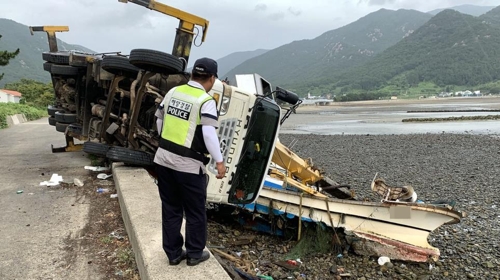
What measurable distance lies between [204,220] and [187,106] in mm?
866

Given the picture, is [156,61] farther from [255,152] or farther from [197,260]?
[197,260]

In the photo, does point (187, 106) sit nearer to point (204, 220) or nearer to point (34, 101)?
point (204, 220)

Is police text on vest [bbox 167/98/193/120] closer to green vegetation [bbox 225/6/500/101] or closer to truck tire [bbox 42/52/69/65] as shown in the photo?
truck tire [bbox 42/52/69/65]

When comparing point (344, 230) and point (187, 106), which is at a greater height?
point (187, 106)

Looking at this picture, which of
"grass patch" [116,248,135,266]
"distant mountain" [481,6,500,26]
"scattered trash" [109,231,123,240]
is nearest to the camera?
"grass patch" [116,248,135,266]

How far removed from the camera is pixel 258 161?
4.59 meters

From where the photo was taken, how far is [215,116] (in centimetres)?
268

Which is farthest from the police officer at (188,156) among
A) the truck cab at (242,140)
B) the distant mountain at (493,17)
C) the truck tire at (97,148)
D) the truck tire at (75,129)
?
the distant mountain at (493,17)

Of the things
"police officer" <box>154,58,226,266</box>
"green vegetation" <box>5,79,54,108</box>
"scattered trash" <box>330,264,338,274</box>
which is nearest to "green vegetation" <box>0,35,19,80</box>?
"scattered trash" <box>330,264,338,274</box>

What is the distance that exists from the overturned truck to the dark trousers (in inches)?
59.6

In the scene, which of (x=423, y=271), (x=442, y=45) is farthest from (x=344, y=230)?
(x=442, y=45)

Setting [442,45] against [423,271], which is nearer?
[423,271]

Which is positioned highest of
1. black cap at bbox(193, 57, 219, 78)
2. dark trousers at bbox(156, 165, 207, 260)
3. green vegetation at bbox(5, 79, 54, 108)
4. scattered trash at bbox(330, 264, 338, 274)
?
black cap at bbox(193, 57, 219, 78)

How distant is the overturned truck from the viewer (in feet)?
14.5
